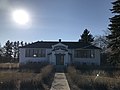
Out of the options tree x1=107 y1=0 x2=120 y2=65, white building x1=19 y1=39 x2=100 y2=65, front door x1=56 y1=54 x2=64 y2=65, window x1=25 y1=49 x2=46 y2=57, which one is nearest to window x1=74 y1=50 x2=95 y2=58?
white building x1=19 y1=39 x2=100 y2=65

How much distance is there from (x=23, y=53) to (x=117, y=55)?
1070 inches

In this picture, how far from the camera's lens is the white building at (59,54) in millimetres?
53219

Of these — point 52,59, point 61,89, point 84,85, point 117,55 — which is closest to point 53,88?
point 61,89

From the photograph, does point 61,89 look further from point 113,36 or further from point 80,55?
point 80,55

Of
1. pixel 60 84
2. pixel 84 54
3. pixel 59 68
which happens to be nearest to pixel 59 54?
pixel 59 68

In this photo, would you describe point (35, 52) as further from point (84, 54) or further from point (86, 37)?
point (86, 37)

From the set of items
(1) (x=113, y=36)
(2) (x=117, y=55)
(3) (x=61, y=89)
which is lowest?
(3) (x=61, y=89)

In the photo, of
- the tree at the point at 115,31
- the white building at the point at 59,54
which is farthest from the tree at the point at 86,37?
the tree at the point at 115,31

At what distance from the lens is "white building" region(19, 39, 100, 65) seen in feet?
175

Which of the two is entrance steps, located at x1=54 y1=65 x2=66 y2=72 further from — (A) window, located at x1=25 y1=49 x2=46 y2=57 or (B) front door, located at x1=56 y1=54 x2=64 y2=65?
(A) window, located at x1=25 y1=49 x2=46 y2=57

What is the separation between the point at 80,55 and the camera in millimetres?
55656

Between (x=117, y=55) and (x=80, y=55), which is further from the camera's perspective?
(x=80, y=55)

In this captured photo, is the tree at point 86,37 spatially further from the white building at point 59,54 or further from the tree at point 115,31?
the tree at point 115,31

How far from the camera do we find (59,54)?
53281 mm
